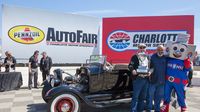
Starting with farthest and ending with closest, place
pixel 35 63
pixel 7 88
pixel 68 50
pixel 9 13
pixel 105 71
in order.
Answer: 1. pixel 68 50
2. pixel 9 13
3. pixel 35 63
4. pixel 7 88
5. pixel 105 71

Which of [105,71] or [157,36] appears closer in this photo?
[105,71]

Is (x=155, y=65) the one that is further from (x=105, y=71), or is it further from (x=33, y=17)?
(x=33, y=17)

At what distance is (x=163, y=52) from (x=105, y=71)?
1367 millimetres

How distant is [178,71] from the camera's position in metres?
5.21

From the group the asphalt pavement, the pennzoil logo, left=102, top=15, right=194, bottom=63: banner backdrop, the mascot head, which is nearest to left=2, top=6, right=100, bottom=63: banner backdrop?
the pennzoil logo

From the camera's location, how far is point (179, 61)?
17.2ft

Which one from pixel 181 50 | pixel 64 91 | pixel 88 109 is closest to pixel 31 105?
pixel 88 109

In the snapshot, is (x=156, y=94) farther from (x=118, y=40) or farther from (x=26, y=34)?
(x=26, y=34)

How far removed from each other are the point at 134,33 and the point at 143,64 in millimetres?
9532

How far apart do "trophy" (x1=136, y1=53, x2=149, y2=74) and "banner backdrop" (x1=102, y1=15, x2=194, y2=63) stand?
9.03m

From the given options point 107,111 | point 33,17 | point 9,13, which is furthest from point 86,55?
point 107,111

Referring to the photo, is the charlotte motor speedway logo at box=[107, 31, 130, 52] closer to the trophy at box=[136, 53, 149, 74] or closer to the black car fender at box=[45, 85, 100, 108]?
the trophy at box=[136, 53, 149, 74]

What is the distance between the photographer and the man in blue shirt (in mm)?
5207

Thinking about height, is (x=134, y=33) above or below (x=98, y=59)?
above
